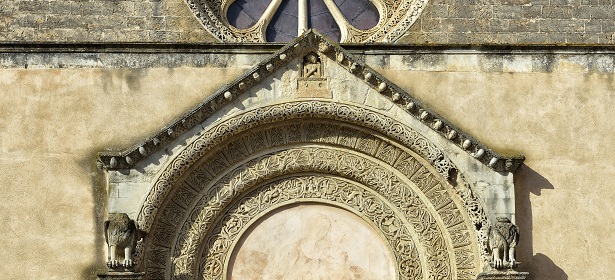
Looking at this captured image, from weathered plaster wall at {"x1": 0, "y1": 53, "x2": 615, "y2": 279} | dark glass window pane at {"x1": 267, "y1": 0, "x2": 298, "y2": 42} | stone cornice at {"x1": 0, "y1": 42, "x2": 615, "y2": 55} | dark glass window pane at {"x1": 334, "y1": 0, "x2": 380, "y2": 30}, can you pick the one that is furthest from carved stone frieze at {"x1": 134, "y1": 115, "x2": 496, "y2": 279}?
dark glass window pane at {"x1": 334, "y1": 0, "x2": 380, "y2": 30}

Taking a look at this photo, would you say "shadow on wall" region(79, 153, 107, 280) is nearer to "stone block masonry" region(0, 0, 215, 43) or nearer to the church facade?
the church facade

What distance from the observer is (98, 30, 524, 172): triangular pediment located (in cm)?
1719

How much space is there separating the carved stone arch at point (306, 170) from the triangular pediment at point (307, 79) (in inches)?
8.9

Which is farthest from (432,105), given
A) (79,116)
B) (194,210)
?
(79,116)

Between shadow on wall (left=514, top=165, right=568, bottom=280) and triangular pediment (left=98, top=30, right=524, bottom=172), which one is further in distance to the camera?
shadow on wall (left=514, top=165, right=568, bottom=280)

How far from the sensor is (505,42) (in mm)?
18641

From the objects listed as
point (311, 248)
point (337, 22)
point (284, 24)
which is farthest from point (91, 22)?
point (311, 248)

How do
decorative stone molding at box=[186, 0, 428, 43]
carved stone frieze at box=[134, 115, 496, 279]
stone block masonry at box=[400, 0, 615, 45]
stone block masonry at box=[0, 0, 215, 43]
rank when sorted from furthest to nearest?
decorative stone molding at box=[186, 0, 428, 43] < stone block masonry at box=[400, 0, 615, 45] < stone block masonry at box=[0, 0, 215, 43] < carved stone frieze at box=[134, 115, 496, 279]

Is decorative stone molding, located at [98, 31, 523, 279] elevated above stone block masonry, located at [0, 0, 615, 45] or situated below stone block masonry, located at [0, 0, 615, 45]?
below

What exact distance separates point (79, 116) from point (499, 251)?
5356 millimetres

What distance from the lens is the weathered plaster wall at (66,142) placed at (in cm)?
1725

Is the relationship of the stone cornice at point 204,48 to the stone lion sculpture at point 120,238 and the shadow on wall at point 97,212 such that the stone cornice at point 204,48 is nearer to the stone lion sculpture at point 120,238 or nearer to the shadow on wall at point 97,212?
the shadow on wall at point 97,212

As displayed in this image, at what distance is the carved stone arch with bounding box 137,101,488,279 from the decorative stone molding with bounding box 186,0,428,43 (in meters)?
1.74

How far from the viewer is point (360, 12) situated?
63.9 feet
